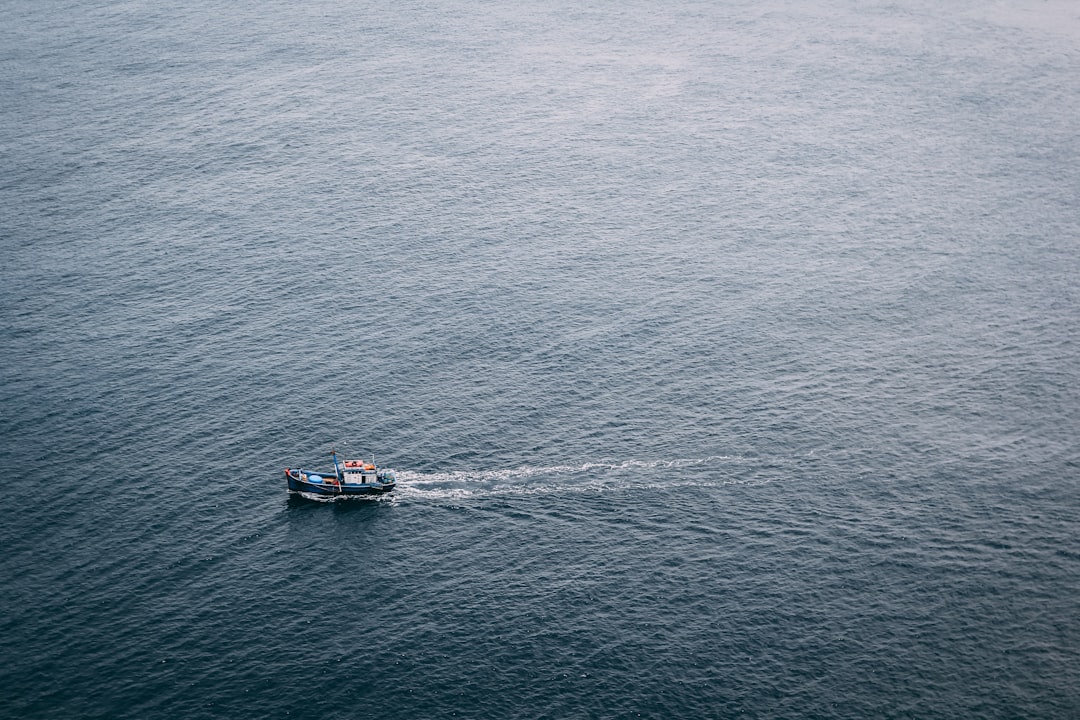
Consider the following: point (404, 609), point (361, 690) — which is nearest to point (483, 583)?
point (404, 609)

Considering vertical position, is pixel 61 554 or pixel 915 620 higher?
pixel 61 554

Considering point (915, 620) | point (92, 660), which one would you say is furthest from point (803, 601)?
point (92, 660)

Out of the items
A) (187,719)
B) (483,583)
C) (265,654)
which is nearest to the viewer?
(187,719)

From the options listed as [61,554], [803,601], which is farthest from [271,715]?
[803,601]

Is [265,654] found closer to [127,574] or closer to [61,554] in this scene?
[127,574]

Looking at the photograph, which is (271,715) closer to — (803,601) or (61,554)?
(61,554)

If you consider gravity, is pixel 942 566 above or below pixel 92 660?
below

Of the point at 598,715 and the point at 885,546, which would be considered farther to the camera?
the point at 885,546

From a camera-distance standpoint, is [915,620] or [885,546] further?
[885,546]

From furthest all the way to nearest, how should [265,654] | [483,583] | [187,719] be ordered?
[483,583], [265,654], [187,719]
